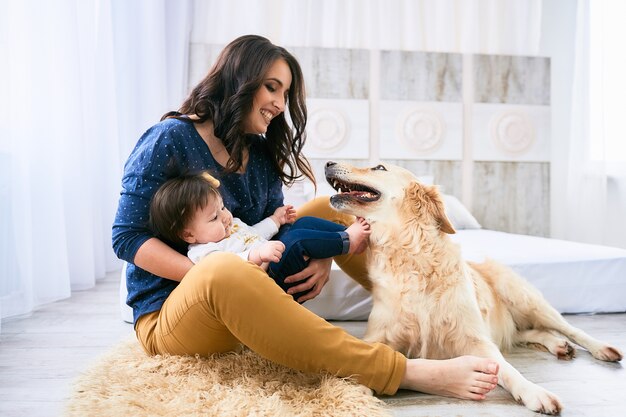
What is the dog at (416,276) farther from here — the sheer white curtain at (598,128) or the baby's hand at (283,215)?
the sheer white curtain at (598,128)

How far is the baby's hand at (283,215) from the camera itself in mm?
1691

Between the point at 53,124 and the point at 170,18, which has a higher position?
the point at 170,18

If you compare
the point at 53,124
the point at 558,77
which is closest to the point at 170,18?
the point at 53,124

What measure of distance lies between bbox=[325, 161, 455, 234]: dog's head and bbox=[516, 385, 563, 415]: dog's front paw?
1.60ft

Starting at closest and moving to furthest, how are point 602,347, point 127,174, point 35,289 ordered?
point 127,174
point 602,347
point 35,289

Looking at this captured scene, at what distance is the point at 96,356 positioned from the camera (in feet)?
5.24

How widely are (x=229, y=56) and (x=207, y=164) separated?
36 centimetres

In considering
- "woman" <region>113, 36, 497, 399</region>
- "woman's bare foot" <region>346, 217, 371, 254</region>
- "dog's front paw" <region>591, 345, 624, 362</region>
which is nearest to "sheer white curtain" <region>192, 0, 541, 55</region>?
"woman" <region>113, 36, 497, 399</region>

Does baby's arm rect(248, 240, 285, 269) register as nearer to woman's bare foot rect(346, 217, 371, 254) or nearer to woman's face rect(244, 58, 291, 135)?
woman's bare foot rect(346, 217, 371, 254)

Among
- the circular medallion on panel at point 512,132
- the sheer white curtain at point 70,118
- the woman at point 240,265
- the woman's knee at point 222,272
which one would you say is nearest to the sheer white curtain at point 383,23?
the sheer white curtain at point 70,118

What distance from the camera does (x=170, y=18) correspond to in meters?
3.98

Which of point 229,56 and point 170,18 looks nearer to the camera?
point 229,56

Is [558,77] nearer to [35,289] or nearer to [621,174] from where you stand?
[621,174]

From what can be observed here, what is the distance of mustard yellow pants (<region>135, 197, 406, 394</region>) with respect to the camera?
3.72 ft
